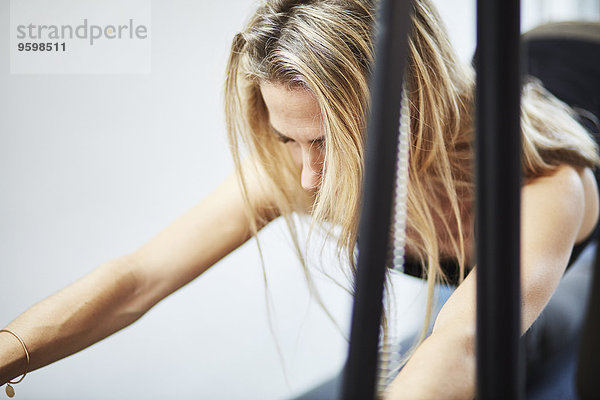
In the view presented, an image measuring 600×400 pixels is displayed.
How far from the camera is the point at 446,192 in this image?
55cm

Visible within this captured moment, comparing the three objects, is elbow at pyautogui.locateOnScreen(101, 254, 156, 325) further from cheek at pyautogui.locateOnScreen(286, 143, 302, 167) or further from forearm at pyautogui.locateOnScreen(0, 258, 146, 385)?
cheek at pyautogui.locateOnScreen(286, 143, 302, 167)

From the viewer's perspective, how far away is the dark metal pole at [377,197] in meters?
0.21

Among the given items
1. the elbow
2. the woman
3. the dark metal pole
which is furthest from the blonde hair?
the dark metal pole

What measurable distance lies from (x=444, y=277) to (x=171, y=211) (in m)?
0.27

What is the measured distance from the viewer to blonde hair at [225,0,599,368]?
432mm

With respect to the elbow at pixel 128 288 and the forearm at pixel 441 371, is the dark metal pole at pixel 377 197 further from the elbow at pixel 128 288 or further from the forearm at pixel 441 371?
the elbow at pixel 128 288

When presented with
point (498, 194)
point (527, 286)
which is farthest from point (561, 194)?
point (498, 194)

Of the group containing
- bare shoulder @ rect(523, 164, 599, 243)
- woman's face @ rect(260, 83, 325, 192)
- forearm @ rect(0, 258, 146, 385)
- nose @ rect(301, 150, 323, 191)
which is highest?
woman's face @ rect(260, 83, 325, 192)

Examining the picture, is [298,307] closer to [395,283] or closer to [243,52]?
[395,283]

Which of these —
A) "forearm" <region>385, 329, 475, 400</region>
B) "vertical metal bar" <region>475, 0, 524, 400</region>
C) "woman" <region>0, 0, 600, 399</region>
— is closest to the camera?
"vertical metal bar" <region>475, 0, 524, 400</region>

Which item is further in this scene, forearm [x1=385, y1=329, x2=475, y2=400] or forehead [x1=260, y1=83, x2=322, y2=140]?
forehead [x1=260, y1=83, x2=322, y2=140]

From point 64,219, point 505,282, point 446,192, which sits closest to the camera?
point 505,282

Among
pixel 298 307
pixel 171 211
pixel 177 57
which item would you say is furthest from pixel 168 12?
pixel 298 307

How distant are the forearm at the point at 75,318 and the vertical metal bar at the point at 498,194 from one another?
345 millimetres
